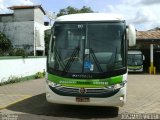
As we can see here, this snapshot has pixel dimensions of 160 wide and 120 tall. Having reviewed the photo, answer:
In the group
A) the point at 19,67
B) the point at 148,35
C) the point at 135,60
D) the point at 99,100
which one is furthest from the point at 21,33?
the point at 99,100

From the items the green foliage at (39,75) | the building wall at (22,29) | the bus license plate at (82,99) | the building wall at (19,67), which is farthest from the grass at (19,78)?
the bus license plate at (82,99)

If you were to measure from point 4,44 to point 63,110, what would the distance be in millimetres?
24878

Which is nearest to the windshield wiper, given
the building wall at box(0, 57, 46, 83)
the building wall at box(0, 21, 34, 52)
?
the building wall at box(0, 57, 46, 83)

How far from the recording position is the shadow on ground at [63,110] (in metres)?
11.0

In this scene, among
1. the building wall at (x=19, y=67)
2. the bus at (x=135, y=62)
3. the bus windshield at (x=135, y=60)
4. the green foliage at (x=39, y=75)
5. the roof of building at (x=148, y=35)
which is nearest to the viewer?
the building wall at (x=19, y=67)

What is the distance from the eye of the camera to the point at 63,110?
38.3 feet

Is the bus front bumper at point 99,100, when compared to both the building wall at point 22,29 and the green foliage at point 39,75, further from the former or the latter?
the building wall at point 22,29

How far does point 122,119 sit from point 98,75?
4.75ft

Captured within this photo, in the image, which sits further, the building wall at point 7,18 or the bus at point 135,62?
the building wall at point 7,18

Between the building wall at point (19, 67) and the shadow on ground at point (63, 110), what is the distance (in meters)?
8.08

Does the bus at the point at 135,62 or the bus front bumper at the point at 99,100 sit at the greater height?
the bus front bumper at the point at 99,100

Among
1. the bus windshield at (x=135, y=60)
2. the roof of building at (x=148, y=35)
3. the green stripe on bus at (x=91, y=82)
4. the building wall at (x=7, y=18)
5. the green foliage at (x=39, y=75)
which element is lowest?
the green foliage at (x=39, y=75)

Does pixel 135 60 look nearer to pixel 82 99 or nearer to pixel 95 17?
pixel 95 17

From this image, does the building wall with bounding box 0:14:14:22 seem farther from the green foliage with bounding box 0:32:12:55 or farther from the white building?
the green foliage with bounding box 0:32:12:55
